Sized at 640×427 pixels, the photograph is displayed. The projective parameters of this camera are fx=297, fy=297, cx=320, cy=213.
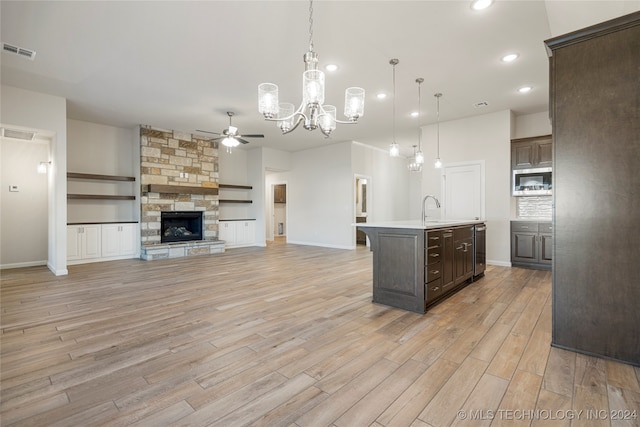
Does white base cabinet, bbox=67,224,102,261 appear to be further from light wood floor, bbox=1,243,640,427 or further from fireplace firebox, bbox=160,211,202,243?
light wood floor, bbox=1,243,640,427

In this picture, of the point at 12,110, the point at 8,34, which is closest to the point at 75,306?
the point at 8,34

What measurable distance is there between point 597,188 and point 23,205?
8880mm

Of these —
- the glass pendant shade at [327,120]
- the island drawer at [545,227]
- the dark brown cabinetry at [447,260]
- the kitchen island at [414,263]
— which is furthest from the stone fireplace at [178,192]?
the island drawer at [545,227]

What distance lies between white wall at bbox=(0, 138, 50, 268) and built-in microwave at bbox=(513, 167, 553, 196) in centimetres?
936

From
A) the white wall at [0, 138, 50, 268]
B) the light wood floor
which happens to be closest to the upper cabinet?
the light wood floor

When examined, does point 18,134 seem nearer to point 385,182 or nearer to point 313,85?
point 313,85

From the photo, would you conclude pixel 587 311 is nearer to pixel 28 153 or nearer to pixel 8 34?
pixel 8 34

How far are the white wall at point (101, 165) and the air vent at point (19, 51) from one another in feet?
10.9

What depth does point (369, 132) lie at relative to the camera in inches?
300

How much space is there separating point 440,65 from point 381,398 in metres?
4.08

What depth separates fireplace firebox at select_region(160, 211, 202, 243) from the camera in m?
7.46

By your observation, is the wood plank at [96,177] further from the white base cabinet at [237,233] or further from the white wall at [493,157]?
the white wall at [493,157]

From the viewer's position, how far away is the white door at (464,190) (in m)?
6.16

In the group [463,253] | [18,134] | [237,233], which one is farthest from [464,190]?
[18,134]
